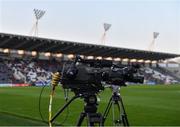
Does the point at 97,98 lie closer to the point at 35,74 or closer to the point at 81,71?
the point at 81,71

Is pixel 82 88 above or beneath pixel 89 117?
above

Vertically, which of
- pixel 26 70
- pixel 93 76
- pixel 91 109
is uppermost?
pixel 93 76

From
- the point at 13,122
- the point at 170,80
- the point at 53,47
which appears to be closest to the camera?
the point at 13,122

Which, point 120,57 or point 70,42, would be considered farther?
point 120,57

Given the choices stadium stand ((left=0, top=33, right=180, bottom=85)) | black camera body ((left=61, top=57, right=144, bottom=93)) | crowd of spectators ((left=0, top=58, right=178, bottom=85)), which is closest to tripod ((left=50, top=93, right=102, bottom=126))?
black camera body ((left=61, top=57, right=144, bottom=93))

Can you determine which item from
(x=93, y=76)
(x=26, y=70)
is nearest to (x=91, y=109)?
(x=93, y=76)

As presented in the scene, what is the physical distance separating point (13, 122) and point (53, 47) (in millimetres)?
53787

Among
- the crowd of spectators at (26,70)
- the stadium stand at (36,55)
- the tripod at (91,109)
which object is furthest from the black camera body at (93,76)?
the crowd of spectators at (26,70)

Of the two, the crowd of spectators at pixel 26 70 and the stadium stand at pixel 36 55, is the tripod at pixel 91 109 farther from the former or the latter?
the crowd of spectators at pixel 26 70

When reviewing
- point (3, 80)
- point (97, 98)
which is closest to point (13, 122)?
point (97, 98)

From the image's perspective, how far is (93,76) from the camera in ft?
20.7

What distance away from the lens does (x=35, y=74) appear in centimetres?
6869

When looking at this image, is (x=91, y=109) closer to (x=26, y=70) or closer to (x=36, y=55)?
(x=26, y=70)

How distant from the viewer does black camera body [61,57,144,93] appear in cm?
629
